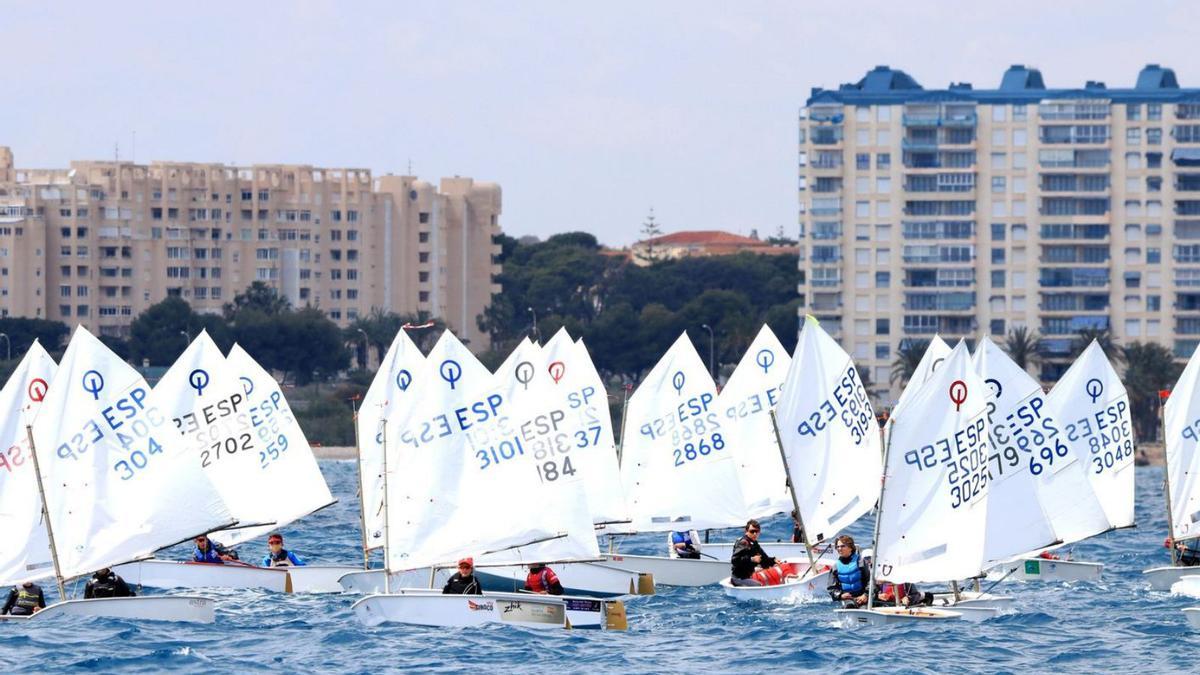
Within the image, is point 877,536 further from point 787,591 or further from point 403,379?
point 403,379

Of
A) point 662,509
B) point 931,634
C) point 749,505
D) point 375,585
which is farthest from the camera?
point 749,505

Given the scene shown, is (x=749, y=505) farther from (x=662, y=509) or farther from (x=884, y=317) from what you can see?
(x=884, y=317)

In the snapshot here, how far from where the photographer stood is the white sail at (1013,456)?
129ft

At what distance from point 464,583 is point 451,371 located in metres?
3.76

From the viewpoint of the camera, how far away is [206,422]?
4938 centimetres

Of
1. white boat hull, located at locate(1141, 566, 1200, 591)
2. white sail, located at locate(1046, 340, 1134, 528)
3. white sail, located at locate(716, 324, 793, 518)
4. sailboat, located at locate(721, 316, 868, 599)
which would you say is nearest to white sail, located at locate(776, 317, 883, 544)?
sailboat, located at locate(721, 316, 868, 599)

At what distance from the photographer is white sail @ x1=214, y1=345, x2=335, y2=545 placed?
49969mm

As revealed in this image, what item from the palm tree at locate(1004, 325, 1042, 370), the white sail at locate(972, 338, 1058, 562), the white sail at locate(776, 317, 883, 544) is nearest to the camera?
the white sail at locate(972, 338, 1058, 562)

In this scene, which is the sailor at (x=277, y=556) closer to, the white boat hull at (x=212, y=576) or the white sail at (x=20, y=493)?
the white boat hull at (x=212, y=576)

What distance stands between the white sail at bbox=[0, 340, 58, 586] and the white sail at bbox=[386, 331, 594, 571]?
6.00 m

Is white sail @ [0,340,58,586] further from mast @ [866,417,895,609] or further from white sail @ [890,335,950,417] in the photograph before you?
white sail @ [890,335,950,417]

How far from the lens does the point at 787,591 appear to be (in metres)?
40.8

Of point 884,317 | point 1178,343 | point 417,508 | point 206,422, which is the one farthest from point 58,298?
point 417,508

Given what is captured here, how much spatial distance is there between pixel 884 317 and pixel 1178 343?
21316mm
